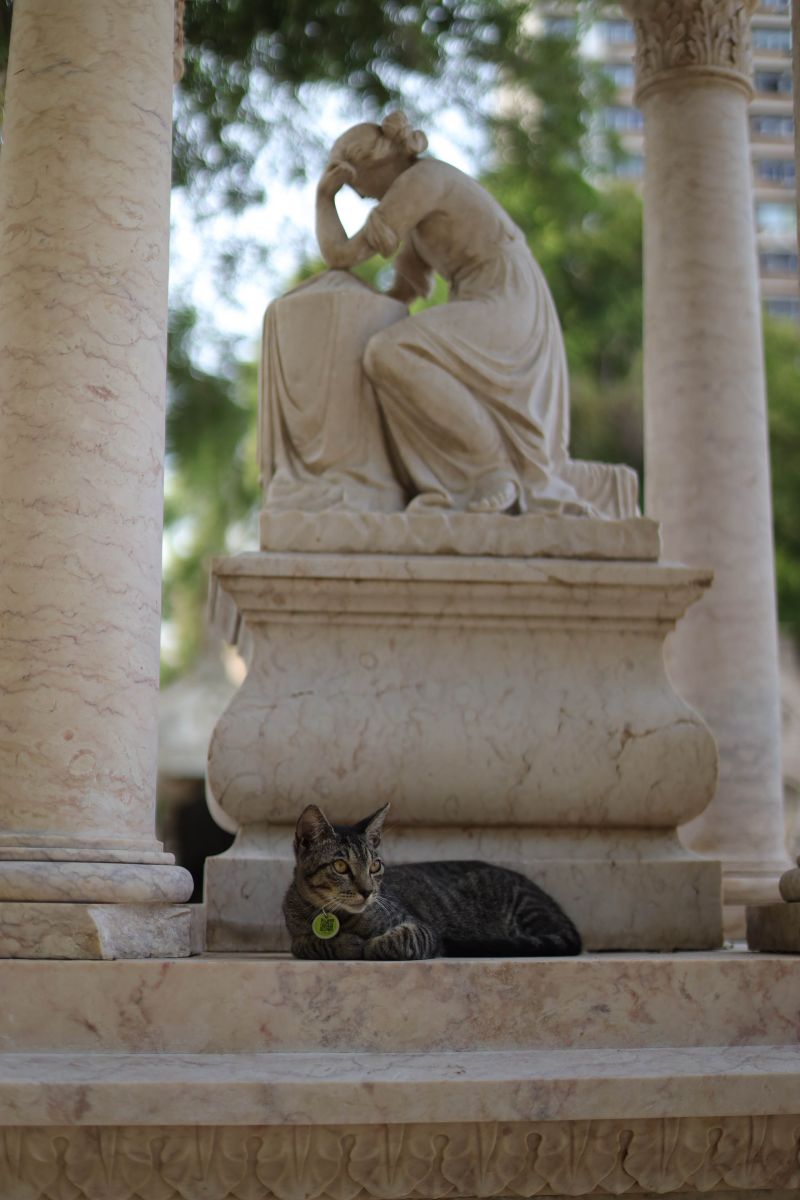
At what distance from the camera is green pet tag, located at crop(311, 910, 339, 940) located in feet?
20.8

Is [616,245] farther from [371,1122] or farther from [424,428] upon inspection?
[371,1122]

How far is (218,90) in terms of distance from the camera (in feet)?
60.6

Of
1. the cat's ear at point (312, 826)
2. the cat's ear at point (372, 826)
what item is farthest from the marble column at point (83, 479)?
the cat's ear at point (372, 826)

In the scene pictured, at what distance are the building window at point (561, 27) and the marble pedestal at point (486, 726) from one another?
13923 millimetres

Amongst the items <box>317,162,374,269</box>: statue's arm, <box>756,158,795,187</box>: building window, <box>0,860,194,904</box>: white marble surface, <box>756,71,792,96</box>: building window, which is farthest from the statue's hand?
<box>756,158,795,187</box>: building window

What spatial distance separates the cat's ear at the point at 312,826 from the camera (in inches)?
255

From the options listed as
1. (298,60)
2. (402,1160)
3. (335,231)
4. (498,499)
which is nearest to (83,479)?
(498,499)

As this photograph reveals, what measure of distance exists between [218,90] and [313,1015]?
14.5 m

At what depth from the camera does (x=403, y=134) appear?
365 inches

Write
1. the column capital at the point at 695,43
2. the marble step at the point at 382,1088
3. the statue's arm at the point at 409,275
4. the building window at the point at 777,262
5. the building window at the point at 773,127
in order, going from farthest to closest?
the building window at the point at 777,262 < the building window at the point at 773,127 < the column capital at the point at 695,43 < the statue's arm at the point at 409,275 < the marble step at the point at 382,1088

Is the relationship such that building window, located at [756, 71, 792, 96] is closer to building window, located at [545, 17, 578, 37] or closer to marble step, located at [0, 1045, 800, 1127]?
building window, located at [545, 17, 578, 37]

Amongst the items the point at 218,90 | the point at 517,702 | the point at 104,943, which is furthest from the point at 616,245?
the point at 104,943

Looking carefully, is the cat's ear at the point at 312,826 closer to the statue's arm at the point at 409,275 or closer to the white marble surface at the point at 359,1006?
the white marble surface at the point at 359,1006

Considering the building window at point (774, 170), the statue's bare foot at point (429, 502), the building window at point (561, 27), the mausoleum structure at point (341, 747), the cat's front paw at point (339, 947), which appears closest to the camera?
the mausoleum structure at point (341, 747)
